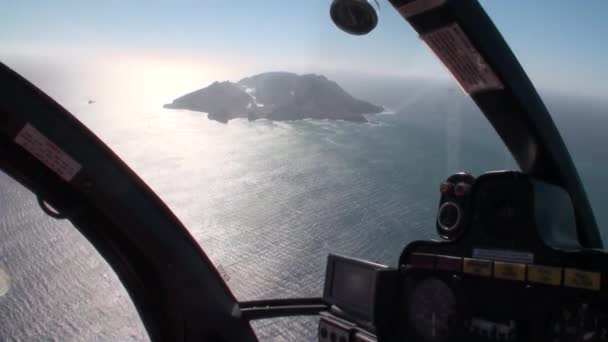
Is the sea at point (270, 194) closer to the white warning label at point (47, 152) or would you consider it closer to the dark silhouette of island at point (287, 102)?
the white warning label at point (47, 152)

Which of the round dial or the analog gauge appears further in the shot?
the round dial

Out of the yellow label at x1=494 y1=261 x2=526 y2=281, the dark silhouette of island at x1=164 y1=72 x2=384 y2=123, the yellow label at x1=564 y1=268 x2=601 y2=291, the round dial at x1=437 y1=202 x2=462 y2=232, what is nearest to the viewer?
the yellow label at x1=564 y1=268 x2=601 y2=291

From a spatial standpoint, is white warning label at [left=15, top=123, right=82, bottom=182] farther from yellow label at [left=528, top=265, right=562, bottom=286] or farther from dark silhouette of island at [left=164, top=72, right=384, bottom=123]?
dark silhouette of island at [left=164, top=72, right=384, bottom=123]

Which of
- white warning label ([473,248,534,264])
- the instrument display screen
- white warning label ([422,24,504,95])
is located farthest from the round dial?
white warning label ([422,24,504,95])

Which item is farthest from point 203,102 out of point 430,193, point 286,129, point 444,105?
point 430,193

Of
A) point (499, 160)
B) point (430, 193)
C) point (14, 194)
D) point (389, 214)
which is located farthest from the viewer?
point (499, 160)

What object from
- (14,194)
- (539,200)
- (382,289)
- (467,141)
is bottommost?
(382,289)

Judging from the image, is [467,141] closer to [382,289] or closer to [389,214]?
[389,214]
